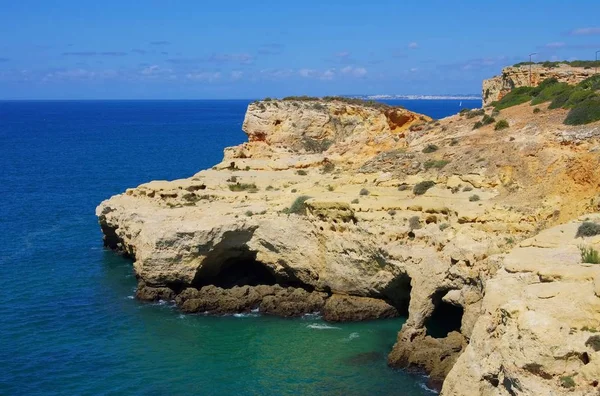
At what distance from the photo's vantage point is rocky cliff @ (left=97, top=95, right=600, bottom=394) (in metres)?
26.8

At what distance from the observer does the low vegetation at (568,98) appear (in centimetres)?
3400

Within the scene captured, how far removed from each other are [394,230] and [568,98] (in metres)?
14.9

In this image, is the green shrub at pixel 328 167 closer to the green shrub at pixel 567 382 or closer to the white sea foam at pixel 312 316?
the white sea foam at pixel 312 316

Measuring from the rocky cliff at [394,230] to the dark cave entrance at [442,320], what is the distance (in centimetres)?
7

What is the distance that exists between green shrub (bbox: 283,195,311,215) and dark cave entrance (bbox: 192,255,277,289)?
300 centimetres

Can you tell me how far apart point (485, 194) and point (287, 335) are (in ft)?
33.9

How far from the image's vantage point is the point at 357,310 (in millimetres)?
31797

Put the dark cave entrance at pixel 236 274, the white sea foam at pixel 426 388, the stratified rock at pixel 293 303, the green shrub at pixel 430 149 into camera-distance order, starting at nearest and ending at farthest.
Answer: the white sea foam at pixel 426 388 → the stratified rock at pixel 293 303 → the dark cave entrance at pixel 236 274 → the green shrub at pixel 430 149

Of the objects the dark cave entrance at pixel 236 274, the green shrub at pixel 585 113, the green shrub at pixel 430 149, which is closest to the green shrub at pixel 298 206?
the dark cave entrance at pixel 236 274

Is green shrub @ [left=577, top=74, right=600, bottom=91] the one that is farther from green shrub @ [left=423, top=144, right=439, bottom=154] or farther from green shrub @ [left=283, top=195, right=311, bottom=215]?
green shrub @ [left=283, top=195, right=311, bottom=215]

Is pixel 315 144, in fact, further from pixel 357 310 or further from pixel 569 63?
pixel 357 310

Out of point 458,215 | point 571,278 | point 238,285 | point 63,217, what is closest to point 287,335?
point 238,285

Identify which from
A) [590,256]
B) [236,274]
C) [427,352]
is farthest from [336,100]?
[590,256]

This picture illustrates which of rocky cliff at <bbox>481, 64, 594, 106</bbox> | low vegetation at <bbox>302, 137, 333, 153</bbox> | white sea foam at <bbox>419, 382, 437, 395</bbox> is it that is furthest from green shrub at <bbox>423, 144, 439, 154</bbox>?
white sea foam at <bbox>419, 382, 437, 395</bbox>
